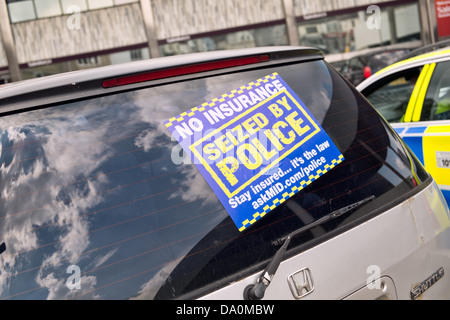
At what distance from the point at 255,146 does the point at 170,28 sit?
59.6 ft

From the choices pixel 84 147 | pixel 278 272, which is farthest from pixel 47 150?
pixel 278 272

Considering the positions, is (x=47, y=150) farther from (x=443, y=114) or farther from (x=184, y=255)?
(x=443, y=114)

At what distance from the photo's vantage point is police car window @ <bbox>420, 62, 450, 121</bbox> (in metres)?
3.28

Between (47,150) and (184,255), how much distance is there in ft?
1.70

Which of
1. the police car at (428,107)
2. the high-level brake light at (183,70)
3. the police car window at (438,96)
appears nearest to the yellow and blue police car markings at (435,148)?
the police car at (428,107)

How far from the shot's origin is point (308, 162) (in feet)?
5.13

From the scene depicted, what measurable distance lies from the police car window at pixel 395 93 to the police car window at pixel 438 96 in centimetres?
16

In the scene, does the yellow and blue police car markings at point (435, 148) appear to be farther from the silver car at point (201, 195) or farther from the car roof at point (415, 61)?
the silver car at point (201, 195)

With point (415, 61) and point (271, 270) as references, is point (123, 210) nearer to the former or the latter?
point (271, 270)

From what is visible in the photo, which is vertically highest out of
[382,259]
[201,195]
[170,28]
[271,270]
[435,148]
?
[170,28]

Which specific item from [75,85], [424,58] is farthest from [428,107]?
[75,85]

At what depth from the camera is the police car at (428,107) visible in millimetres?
3070

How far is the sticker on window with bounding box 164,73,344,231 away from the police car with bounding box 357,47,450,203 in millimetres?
1775

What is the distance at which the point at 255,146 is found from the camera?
150 centimetres
